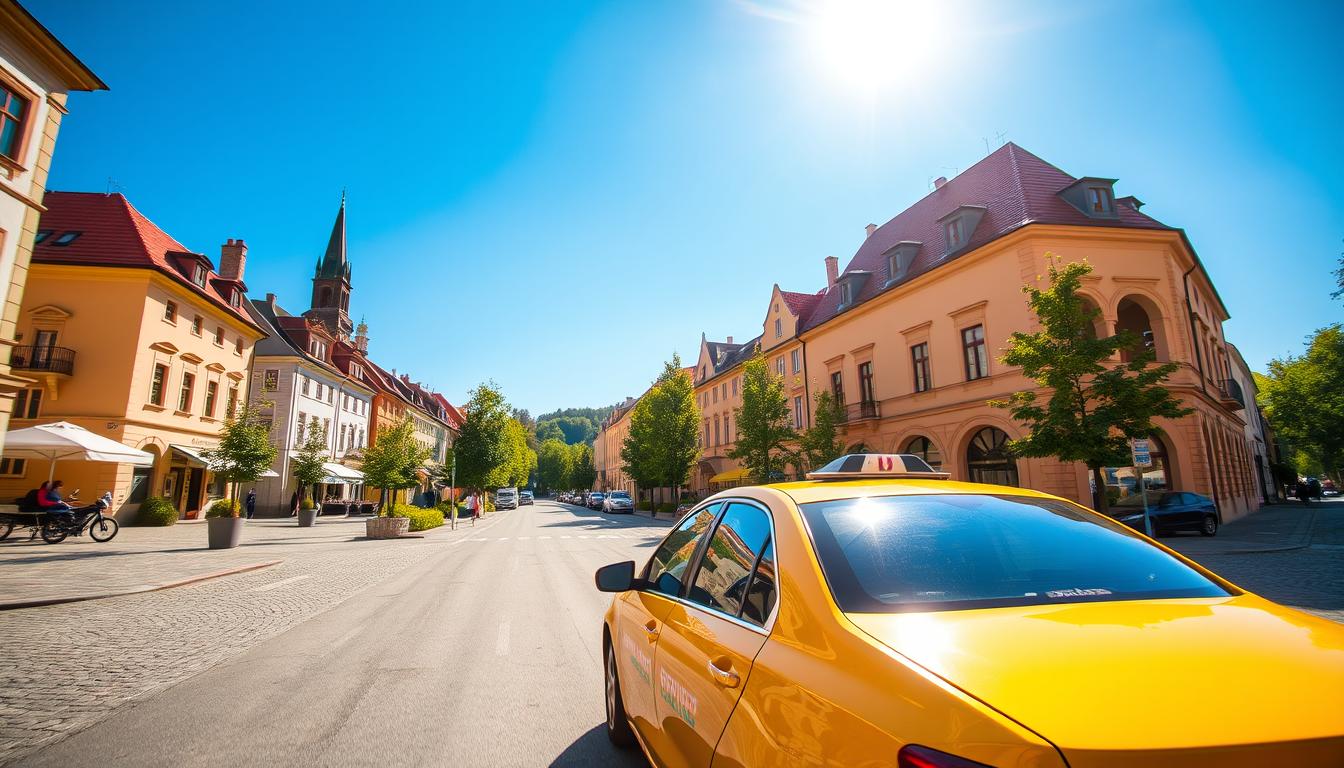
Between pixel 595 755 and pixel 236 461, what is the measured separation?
19767mm

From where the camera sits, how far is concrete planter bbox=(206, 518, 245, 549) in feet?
55.4

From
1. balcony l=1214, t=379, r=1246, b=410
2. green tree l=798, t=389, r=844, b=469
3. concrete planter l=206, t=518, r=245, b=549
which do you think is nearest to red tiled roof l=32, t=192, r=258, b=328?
concrete planter l=206, t=518, r=245, b=549

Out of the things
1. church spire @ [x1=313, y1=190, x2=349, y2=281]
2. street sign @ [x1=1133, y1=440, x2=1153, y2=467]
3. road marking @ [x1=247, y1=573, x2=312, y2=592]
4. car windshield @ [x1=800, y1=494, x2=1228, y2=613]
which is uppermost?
church spire @ [x1=313, y1=190, x2=349, y2=281]

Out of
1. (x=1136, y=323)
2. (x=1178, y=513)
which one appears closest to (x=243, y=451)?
(x=1178, y=513)

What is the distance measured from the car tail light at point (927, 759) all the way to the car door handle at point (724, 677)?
83 cm

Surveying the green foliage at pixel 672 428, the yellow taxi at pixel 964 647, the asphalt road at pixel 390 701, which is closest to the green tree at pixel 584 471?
the green foliage at pixel 672 428

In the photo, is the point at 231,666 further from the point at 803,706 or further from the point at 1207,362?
the point at 1207,362

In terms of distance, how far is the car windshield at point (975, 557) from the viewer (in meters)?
1.83

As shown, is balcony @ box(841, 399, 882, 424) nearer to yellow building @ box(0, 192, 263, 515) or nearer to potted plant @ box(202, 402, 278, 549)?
potted plant @ box(202, 402, 278, 549)

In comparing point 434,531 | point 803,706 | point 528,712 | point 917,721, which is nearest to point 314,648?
point 528,712

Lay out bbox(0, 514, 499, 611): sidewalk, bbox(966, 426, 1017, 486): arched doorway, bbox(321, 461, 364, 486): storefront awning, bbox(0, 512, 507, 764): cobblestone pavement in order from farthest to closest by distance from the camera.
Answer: bbox(321, 461, 364, 486): storefront awning → bbox(966, 426, 1017, 486): arched doorway → bbox(0, 514, 499, 611): sidewalk → bbox(0, 512, 507, 764): cobblestone pavement

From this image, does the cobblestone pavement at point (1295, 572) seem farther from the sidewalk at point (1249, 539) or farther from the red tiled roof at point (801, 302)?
the red tiled roof at point (801, 302)

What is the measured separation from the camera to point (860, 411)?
29.4m

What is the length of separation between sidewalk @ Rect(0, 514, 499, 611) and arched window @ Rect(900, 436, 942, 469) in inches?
860
